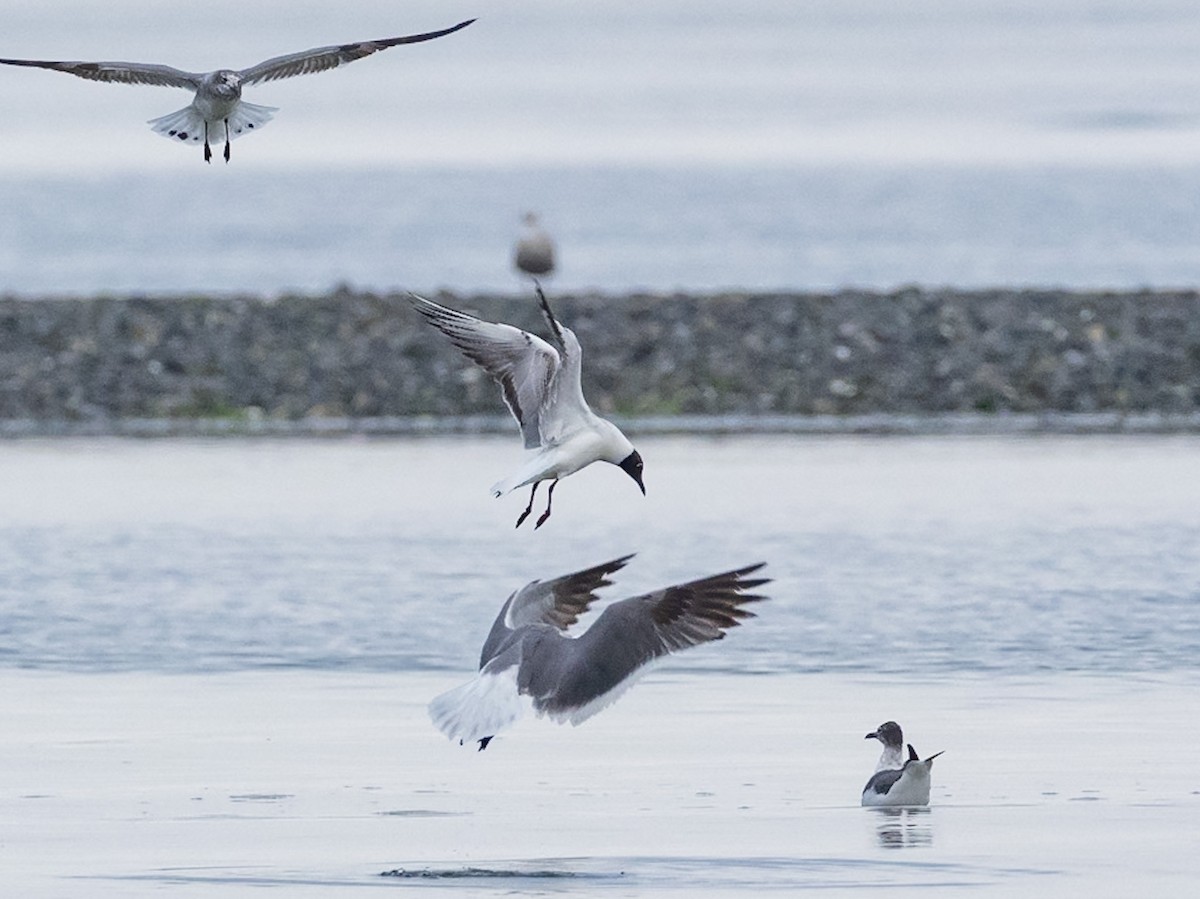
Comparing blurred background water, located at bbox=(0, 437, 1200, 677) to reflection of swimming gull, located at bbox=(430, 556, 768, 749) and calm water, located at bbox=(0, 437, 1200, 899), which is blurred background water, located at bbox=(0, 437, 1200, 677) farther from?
reflection of swimming gull, located at bbox=(430, 556, 768, 749)

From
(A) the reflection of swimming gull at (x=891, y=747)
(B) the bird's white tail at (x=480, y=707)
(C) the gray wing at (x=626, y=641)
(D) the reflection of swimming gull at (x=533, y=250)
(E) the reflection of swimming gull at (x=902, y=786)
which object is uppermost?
(D) the reflection of swimming gull at (x=533, y=250)

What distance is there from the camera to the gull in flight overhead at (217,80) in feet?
41.2

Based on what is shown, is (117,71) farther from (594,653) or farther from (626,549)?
(626,549)

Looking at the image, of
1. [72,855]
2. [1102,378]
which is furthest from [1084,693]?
[1102,378]

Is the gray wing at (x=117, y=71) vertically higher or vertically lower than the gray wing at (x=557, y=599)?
higher

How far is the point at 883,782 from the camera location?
1045 centimetres

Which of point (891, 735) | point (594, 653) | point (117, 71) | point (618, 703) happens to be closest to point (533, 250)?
point (618, 703)

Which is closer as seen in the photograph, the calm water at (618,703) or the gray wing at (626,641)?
the calm water at (618,703)

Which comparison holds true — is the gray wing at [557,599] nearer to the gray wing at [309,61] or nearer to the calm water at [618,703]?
the calm water at [618,703]

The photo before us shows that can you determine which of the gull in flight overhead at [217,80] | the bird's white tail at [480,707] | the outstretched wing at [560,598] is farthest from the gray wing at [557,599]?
the gull in flight overhead at [217,80]

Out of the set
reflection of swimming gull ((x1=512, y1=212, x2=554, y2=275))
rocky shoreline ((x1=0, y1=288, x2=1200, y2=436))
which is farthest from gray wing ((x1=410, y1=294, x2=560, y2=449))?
reflection of swimming gull ((x1=512, y1=212, x2=554, y2=275))

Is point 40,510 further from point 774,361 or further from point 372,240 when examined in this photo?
point 372,240

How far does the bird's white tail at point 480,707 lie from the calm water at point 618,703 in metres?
0.33

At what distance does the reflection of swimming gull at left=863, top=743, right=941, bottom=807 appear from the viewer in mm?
10391
